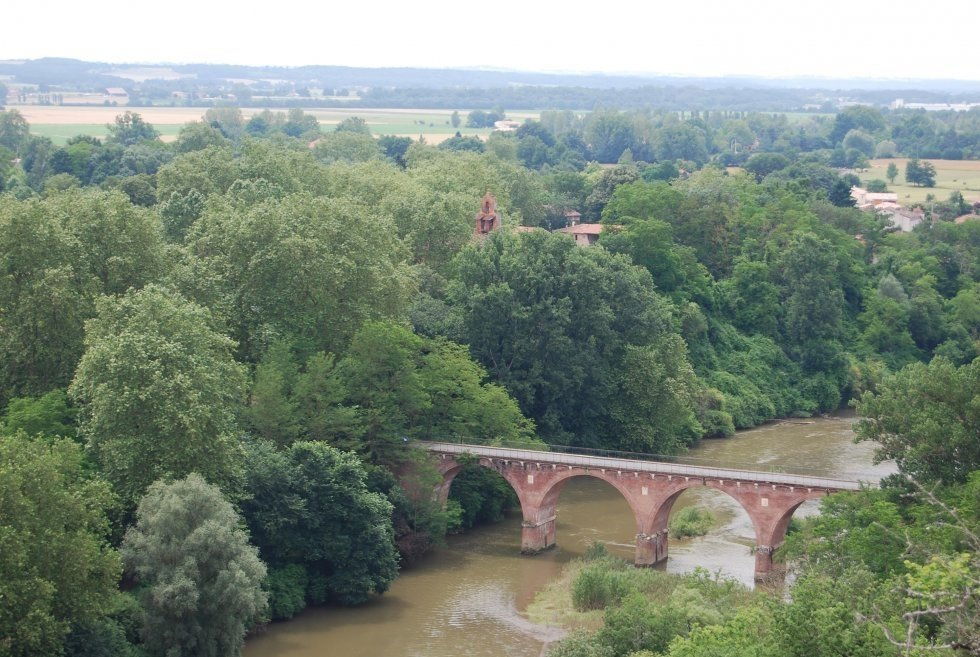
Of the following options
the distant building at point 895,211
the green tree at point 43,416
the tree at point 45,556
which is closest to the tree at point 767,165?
the distant building at point 895,211

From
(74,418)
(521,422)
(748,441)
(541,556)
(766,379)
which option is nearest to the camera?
(74,418)

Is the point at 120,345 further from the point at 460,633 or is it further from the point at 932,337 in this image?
the point at 932,337

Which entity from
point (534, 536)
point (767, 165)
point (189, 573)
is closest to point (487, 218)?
point (534, 536)

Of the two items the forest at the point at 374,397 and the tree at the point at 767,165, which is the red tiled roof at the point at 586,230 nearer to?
the forest at the point at 374,397

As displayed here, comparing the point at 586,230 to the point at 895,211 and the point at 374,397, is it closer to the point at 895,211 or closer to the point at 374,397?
the point at 895,211

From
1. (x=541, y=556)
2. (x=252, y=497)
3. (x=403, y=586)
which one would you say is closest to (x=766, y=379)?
(x=541, y=556)

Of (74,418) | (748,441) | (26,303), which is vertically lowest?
(748,441)
